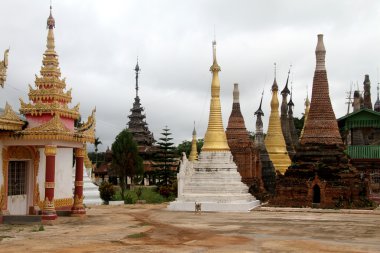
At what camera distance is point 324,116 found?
3247 cm

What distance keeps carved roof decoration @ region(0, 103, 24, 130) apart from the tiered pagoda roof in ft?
163

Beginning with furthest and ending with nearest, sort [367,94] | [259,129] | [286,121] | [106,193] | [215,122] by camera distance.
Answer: [367,94] → [286,121] → [259,129] → [106,193] → [215,122]

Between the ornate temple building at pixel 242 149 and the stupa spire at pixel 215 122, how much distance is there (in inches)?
143

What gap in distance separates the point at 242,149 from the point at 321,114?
6.50m

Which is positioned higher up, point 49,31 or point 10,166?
point 49,31

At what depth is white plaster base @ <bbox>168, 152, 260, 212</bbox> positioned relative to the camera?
1187 inches

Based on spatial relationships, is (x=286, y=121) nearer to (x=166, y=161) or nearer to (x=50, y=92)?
(x=166, y=161)

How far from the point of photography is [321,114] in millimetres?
32594

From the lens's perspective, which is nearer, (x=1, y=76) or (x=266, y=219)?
(x=1, y=76)

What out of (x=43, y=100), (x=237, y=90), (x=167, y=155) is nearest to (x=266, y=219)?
(x=43, y=100)

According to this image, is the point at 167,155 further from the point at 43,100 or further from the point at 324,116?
the point at 43,100

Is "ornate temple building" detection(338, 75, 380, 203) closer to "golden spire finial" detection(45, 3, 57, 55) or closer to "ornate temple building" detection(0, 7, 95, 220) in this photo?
"ornate temple building" detection(0, 7, 95, 220)

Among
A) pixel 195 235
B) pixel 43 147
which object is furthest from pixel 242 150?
pixel 195 235

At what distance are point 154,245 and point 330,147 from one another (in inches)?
780
